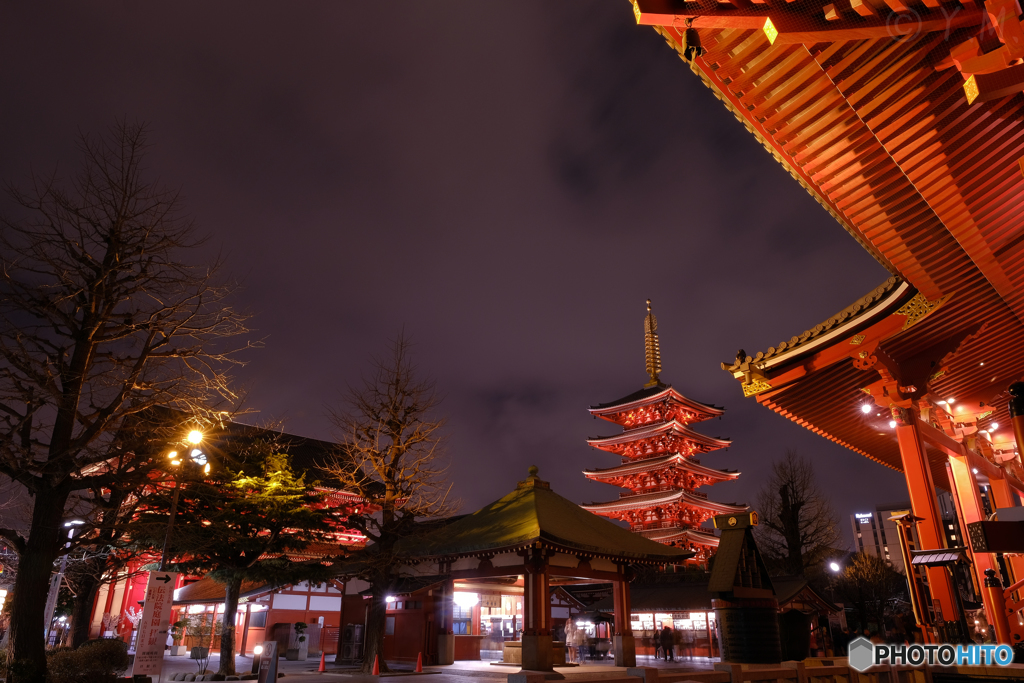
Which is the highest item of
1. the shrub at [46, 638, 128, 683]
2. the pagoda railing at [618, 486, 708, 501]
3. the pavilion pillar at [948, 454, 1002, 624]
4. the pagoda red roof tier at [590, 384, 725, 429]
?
the pagoda red roof tier at [590, 384, 725, 429]

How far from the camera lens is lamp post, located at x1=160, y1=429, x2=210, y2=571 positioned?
11.5 metres

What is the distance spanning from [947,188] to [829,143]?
1517 mm

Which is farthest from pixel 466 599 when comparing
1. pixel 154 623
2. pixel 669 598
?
pixel 154 623

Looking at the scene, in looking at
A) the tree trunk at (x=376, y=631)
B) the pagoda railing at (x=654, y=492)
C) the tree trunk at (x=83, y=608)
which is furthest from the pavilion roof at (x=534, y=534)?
the pagoda railing at (x=654, y=492)

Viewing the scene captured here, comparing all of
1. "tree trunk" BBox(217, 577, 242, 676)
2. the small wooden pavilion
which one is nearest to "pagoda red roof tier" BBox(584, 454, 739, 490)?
the small wooden pavilion

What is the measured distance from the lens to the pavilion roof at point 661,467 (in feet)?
118

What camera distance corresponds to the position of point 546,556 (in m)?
15.7

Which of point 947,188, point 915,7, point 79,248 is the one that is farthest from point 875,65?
point 79,248

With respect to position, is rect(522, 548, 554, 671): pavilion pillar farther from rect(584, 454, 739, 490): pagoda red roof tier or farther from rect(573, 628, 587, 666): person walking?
rect(584, 454, 739, 490): pagoda red roof tier

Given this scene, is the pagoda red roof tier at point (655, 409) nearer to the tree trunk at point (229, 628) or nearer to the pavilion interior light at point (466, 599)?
the pavilion interior light at point (466, 599)

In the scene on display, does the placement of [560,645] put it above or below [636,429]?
below

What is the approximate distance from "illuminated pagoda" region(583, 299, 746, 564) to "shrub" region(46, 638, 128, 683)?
26888 mm

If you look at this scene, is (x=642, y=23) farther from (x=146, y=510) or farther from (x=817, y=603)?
(x=817, y=603)

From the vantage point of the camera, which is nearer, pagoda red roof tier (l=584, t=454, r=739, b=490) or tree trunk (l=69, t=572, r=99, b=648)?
tree trunk (l=69, t=572, r=99, b=648)
